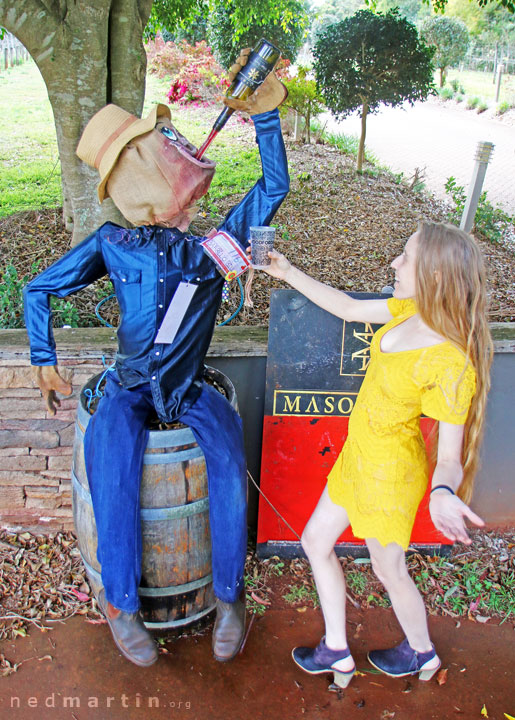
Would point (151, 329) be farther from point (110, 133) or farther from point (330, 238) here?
point (330, 238)

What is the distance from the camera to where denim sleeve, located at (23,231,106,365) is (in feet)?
7.50

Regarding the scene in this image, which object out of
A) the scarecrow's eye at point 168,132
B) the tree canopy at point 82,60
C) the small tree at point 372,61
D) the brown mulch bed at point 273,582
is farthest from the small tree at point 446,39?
the scarecrow's eye at point 168,132

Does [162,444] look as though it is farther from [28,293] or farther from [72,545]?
[72,545]

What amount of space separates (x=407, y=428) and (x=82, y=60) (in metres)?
3.06

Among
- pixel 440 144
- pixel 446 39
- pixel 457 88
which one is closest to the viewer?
pixel 440 144

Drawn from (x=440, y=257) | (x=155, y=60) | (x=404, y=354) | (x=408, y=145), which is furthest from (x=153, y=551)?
(x=155, y=60)

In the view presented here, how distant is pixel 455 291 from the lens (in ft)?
6.27

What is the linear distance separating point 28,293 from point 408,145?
1142 centimetres

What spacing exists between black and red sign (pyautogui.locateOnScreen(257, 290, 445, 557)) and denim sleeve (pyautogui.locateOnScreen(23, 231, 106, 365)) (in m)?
0.84

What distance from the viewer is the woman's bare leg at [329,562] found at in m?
2.28

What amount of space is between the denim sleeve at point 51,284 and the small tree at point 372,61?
16.9 feet

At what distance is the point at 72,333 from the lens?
9.61 feet

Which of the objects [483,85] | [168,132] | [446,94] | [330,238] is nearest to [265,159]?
[168,132]

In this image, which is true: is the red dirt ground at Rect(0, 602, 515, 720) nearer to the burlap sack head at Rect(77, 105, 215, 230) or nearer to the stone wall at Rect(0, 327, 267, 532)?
the stone wall at Rect(0, 327, 267, 532)
